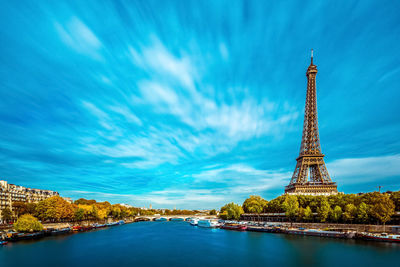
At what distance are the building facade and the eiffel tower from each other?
3799 inches

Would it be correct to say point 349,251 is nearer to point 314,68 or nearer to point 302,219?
point 302,219

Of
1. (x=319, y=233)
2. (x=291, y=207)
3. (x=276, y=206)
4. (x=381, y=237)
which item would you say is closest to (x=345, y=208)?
(x=319, y=233)

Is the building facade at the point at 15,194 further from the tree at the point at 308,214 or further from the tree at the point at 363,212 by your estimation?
the tree at the point at 363,212

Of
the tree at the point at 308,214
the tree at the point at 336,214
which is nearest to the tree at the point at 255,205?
the tree at the point at 308,214

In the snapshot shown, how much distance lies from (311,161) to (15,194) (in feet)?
363

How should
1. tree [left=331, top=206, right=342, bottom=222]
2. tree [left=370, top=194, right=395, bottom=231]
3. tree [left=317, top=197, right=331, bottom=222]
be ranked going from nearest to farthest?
tree [left=370, top=194, right=395, bottom=231], tree [left=331, top=206, right=342, bottom=222], tree [left=317, top=197, right=331, bottom=222]

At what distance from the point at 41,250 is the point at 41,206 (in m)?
33.1

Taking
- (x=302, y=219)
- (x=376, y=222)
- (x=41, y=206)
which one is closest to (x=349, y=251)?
(x=376, y=222)

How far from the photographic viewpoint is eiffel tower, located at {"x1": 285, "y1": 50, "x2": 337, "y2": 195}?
8012cm

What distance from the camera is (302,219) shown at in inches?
2672

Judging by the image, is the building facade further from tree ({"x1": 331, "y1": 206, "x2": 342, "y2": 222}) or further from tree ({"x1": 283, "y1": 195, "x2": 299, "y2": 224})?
tree ({"x1": 331, "y1": 206, "x2": 342, "y2": 222})

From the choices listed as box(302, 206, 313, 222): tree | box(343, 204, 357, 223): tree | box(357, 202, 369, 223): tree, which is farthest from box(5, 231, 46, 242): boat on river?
box(357, 202, 369, 223): tree

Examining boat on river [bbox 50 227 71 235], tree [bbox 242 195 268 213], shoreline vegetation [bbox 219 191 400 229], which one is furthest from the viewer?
tree [bbox 242 195 268 213]

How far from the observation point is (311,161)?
85.1 m
